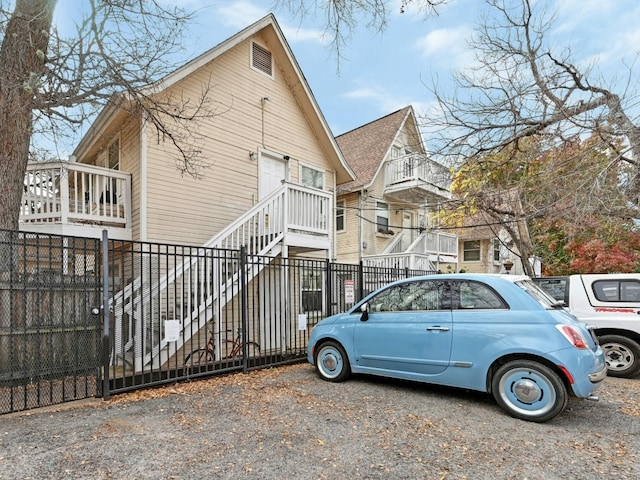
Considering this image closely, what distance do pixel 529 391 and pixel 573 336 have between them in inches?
30.8

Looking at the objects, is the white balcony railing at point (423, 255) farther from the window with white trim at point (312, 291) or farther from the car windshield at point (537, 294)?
the car windshield at point (537, 294)

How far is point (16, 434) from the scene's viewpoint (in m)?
3.88

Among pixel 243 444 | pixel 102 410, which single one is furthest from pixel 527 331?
pixel 102 410

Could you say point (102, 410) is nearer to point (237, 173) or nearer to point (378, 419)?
point (378, 419)

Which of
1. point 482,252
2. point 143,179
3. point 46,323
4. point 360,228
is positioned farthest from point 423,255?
point 46,323

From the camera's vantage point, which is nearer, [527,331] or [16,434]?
[16,434]

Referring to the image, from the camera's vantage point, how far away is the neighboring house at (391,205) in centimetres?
1508

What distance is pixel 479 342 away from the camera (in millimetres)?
4668

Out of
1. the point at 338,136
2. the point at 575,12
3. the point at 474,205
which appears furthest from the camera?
the point at 338,136

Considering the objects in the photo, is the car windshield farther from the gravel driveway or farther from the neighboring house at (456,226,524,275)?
the neighboring house at (456,226,524,275)

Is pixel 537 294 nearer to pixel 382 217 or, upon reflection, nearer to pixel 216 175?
pixel 216 175

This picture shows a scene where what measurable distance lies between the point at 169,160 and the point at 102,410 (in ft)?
19.4

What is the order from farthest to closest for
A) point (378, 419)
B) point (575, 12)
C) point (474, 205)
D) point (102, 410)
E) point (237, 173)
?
point (474, 205)
point (237, 173)
point (575, 12)
point (102, 410)
point (378, 419)

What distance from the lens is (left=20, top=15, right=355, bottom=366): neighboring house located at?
→ 790 cm
